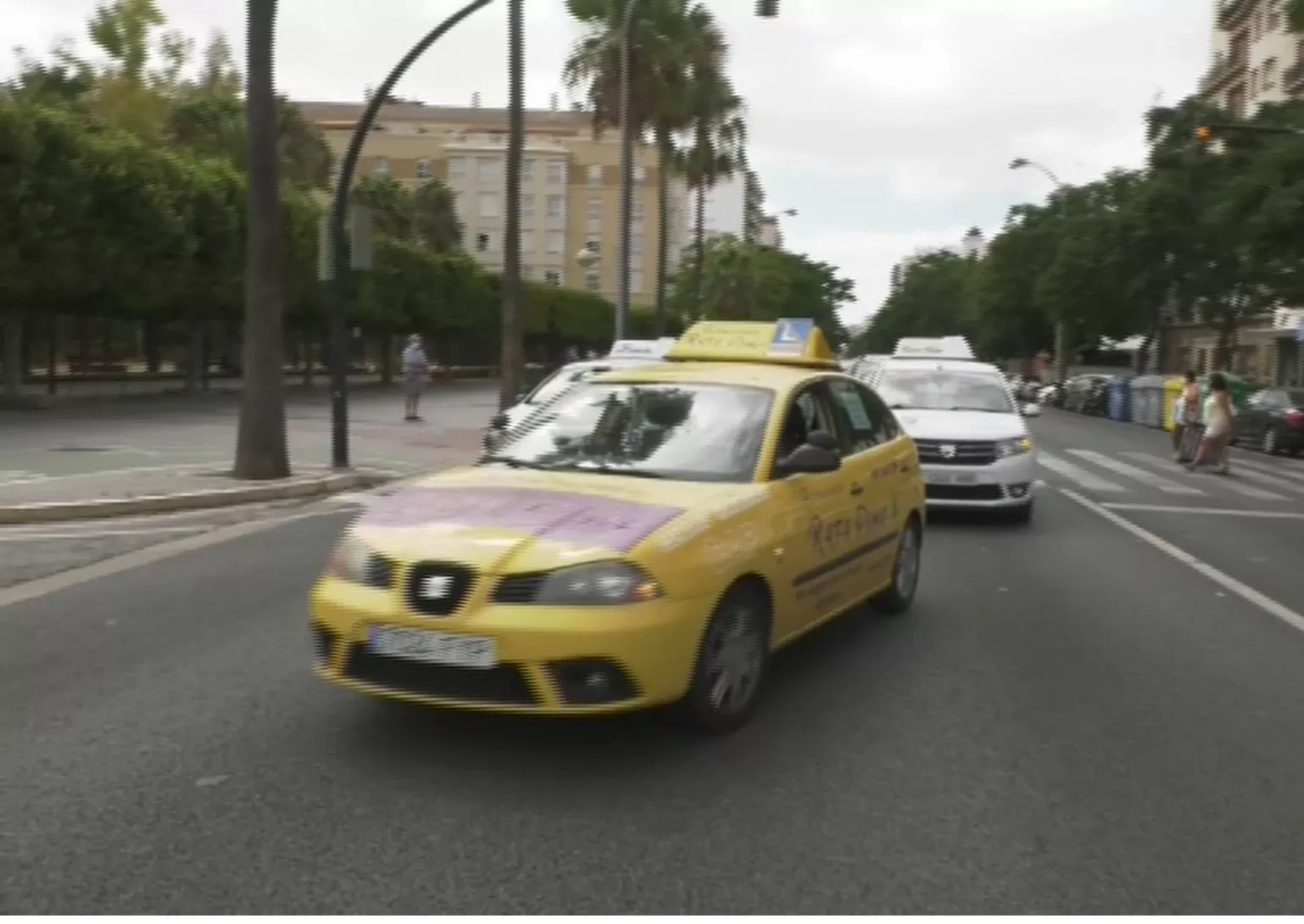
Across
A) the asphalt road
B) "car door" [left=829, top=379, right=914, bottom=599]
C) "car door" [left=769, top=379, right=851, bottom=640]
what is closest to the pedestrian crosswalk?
"car door" [left=829, top=379, right=914, bottom=599]

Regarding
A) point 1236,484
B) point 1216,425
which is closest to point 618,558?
point 1236,484

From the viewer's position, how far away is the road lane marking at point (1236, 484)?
1766 cm

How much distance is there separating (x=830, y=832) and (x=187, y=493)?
33.4 feet

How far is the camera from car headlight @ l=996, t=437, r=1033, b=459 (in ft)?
42.1

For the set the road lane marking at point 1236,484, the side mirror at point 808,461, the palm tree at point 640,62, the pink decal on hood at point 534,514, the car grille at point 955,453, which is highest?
the palm tree at point 640,62

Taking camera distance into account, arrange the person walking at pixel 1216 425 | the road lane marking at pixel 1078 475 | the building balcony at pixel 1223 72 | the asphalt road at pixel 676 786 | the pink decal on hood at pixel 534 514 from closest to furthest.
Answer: the asphalt road at pixel 676 786, the pink decal on hood at pixel 534 514, the road lane marking at pixel 1078 475, the person walking at pixel 1216 425, the building balcony at pixel 1223 72

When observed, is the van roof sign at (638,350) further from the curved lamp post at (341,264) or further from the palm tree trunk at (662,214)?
the palm tree trunk at (662,214)

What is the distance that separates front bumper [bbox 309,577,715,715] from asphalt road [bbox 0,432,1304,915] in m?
0.26

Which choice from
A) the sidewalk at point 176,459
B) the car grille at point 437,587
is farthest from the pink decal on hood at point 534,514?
the sidewalk at point 176,459

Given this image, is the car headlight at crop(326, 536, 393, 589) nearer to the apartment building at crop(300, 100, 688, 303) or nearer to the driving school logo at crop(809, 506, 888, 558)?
the driving school logo at crop(809, 506, 888, 558)

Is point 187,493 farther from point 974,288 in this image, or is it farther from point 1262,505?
point 974,288

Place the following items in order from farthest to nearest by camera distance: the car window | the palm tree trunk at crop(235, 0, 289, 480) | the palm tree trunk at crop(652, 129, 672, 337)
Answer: the palm tree trunk at crop(652, 129, 672, 337)
the palm tree trunk at crop(235, 0, 289, 480)
the car window

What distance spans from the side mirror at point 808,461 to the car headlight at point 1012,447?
7.04m

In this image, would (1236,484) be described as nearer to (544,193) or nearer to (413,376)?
(413,376)
